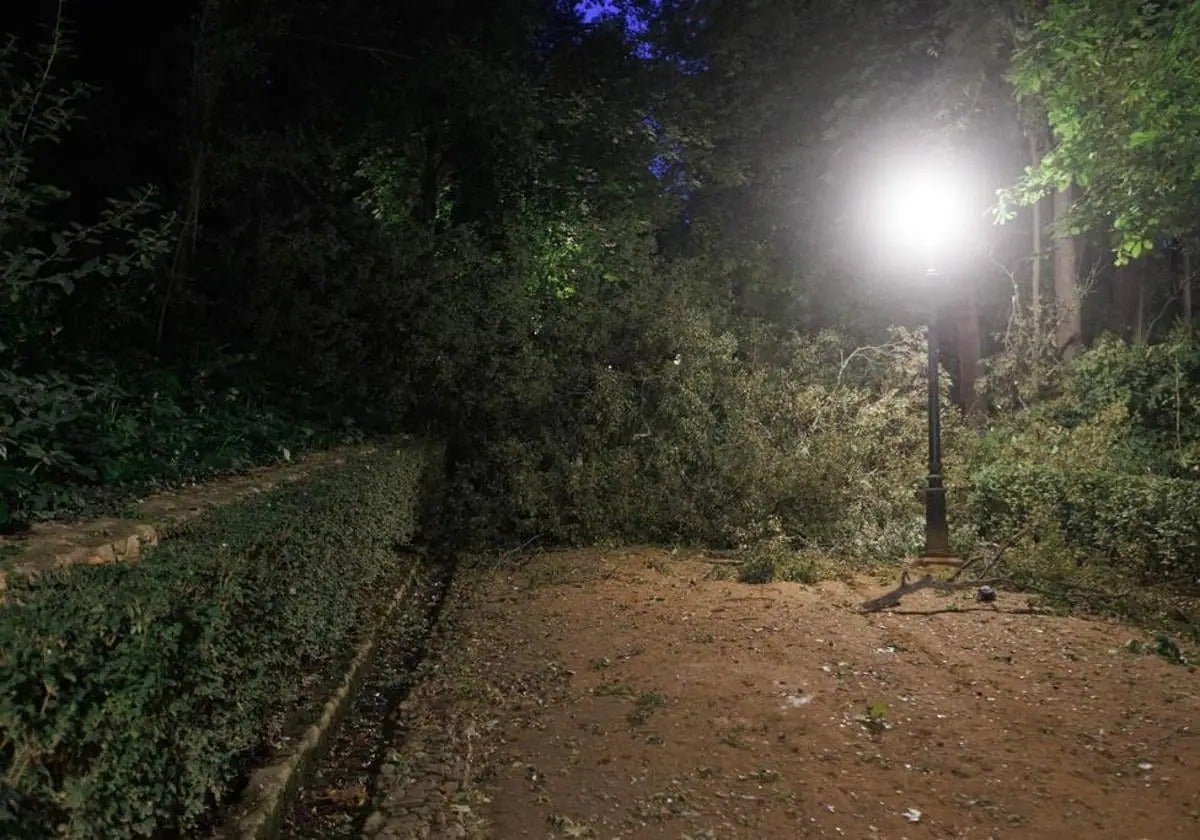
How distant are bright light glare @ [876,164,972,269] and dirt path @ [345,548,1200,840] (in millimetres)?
3483

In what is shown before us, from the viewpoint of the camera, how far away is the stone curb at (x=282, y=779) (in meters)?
3.29

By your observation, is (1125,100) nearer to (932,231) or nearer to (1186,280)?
(932,231)

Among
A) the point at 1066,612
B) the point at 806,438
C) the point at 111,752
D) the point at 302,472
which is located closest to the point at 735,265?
the point at 806,438

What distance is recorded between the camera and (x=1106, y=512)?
9211mm

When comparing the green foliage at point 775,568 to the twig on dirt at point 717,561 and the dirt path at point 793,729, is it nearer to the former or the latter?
the twig on dirt at point 717,561

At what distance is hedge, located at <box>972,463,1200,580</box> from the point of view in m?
8.57

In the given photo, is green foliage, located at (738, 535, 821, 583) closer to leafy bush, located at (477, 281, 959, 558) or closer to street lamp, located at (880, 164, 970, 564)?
leafy bush, located at (477, 281, 959, 558)

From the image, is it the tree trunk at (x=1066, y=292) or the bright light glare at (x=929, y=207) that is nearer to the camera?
the bright light glare at (x=929, y=207)

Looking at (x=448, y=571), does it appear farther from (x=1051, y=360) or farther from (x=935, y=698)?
(x=1051, y=360)

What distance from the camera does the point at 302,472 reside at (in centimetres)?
666

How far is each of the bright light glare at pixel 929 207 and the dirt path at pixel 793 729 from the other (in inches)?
137

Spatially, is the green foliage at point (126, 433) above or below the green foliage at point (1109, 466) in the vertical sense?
above

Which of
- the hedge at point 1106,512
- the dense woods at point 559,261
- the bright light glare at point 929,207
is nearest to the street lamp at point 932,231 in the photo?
the bright light glare at point 929,207

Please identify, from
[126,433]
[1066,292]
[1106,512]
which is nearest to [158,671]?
[126,433]
